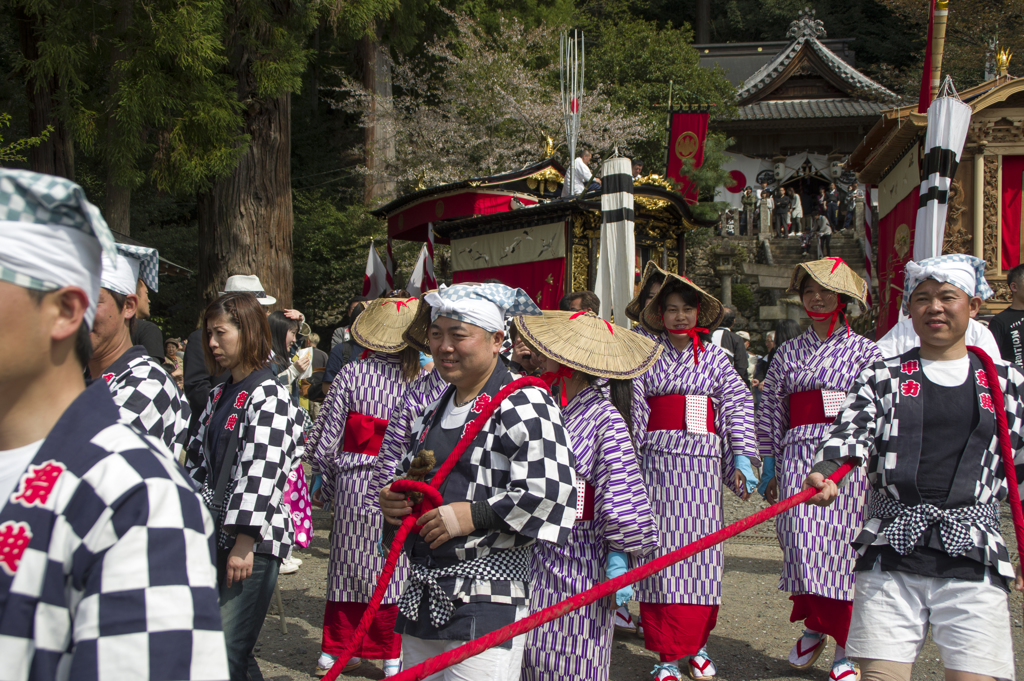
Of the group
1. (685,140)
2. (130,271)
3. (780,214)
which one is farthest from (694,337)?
(780,214)

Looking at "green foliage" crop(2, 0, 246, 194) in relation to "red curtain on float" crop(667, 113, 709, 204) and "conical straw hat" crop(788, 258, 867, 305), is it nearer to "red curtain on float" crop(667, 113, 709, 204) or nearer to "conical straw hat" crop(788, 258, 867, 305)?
"conical straw hat" crop(788, 258, 867, 305)

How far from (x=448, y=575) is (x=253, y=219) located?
808 cm

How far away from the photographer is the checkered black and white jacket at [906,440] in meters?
2.59

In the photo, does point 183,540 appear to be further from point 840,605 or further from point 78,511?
point 840,605

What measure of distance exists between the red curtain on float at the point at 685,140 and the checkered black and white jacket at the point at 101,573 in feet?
45.8

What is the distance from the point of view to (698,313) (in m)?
4.37

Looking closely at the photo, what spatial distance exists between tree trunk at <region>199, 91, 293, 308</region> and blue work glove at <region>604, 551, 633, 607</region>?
7431 mm

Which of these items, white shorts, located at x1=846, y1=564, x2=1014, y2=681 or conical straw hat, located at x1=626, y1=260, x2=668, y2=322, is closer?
white shorts, located at x1=846, y1=564, x2=1014, y2=681

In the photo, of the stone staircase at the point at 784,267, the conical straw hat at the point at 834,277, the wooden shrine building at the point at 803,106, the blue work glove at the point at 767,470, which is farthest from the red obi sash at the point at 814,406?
the wooden shrine building at the point at 803,106

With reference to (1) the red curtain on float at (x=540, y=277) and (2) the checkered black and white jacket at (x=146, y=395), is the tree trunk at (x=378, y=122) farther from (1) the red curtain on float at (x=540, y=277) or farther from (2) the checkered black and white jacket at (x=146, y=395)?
(2) the checkered black and white jacket at (x=146, y=395)

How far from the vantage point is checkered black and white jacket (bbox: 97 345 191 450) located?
2381 mm

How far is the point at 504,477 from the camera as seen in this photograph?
7.49ft

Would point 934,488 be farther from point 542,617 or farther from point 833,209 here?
point 833,209

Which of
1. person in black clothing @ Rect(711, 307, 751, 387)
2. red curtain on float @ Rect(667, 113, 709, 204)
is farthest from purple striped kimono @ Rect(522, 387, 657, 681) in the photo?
red curtain on float @ Rect(667, 113, 709, 204)
